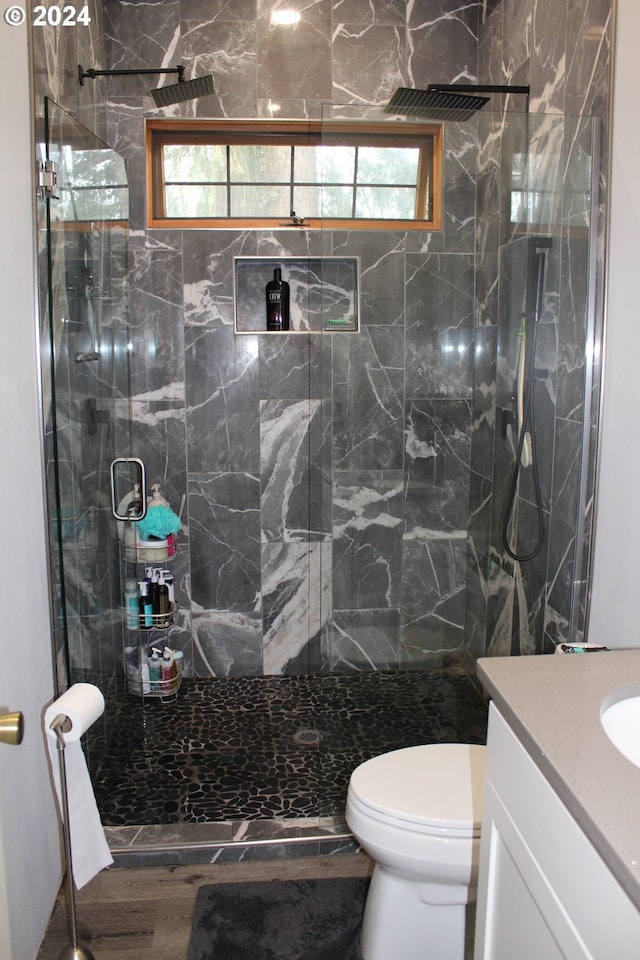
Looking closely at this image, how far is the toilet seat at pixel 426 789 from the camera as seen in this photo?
67.9 inches

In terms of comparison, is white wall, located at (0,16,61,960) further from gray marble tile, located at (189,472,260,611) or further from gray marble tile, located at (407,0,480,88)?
gray marble tile, located at (407,0,480,88)

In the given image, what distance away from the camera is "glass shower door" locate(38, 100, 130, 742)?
2.05m

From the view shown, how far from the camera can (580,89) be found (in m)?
2.21

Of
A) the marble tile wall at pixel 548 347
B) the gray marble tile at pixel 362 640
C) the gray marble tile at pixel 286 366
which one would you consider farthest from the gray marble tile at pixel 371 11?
the gray marble tile at pixel 362 640

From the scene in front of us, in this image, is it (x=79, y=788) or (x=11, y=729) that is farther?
(x=79, y=788)

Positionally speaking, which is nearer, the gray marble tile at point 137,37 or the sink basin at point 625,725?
the sink basin at point 625,725

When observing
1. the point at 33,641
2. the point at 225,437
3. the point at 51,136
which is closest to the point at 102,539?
the point at 33,641

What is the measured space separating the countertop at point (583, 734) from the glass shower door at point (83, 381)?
4.40 feet

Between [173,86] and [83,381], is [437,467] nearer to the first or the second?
[83,381]

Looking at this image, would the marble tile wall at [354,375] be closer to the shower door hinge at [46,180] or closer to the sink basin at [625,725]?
the shower door hinge at [46,180]

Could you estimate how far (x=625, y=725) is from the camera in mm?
1284

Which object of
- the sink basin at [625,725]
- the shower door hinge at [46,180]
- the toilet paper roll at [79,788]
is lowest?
the toilet paper roll at [79,788]

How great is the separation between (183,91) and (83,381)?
127 cm

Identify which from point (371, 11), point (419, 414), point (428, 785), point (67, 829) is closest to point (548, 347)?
point (419, 414)
